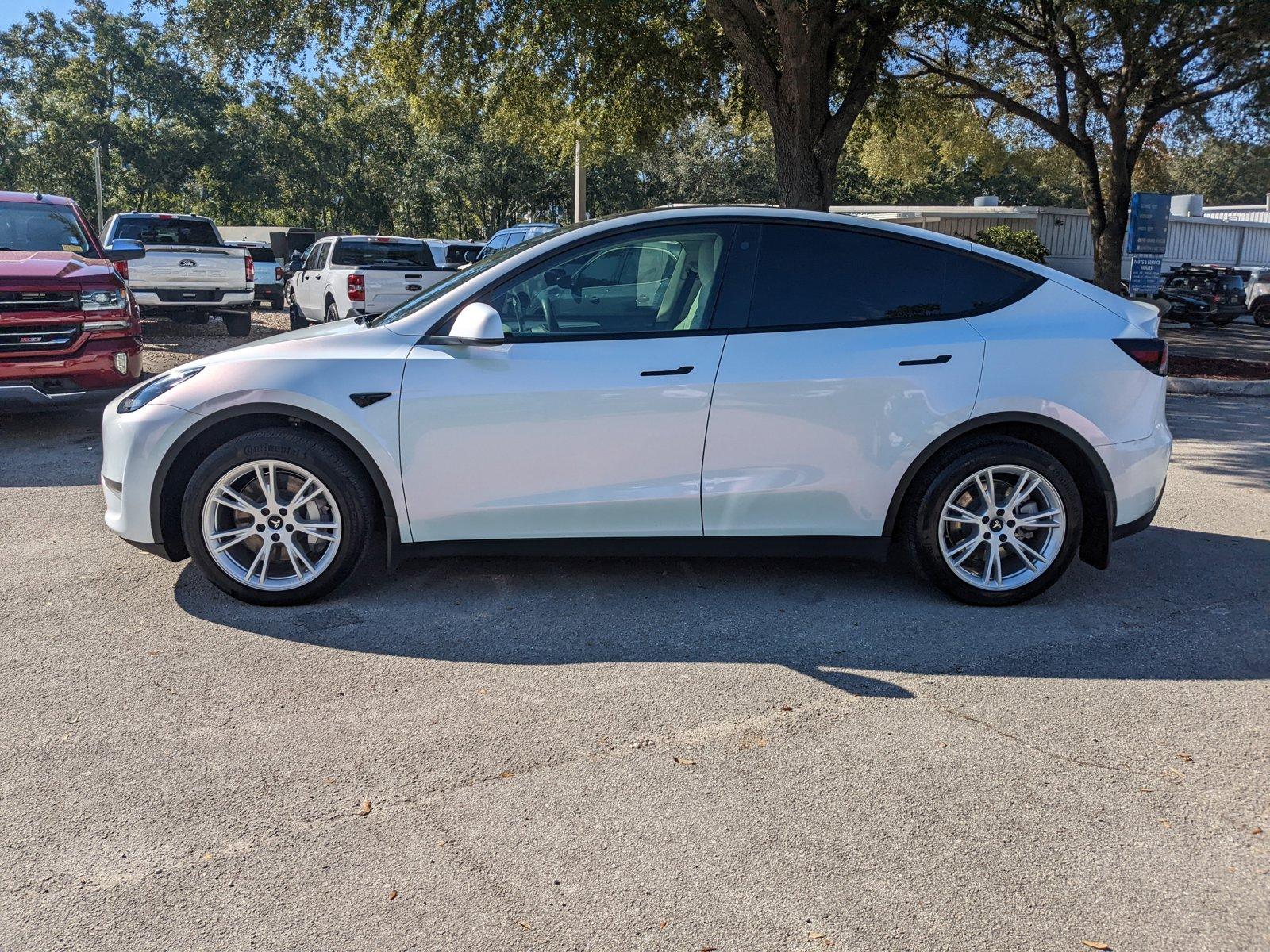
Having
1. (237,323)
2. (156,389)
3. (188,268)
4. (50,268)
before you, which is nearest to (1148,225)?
(237,323)

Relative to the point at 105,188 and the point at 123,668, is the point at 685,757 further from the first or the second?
the point at 105,188

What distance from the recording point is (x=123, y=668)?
4090 mm

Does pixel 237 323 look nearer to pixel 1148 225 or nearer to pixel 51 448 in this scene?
pixel 51 448

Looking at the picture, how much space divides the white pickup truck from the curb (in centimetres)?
982

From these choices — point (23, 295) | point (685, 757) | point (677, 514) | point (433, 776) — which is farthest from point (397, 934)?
point (23, 295)

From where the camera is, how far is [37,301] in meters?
8.03

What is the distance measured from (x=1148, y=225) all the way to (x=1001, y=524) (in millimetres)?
14840

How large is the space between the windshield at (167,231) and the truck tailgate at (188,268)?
36.4 inches

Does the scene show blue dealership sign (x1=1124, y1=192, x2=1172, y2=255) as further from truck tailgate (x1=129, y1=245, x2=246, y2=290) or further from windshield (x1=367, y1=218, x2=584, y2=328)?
windshield (x1=367, y1=218, x2=584, y2=328)

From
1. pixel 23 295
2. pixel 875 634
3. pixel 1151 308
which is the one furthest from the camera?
pixel 23 295

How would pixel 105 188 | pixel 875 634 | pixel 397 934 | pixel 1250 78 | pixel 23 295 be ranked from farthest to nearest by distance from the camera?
1. pixel 105 188
2. pixel 1250 78
3. pixel 23 295
4. pixel 875 634
5. pixel 397 934

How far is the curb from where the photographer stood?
13242 millimetres

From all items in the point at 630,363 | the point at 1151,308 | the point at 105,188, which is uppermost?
the point at 105,188

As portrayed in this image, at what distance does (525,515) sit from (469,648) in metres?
0.64
